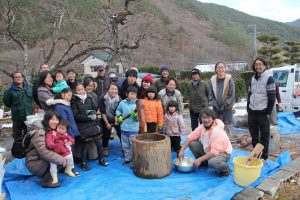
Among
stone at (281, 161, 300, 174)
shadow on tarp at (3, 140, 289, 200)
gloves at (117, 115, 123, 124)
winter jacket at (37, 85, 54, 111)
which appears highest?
winter jacket at (37, 85, 54, 111)

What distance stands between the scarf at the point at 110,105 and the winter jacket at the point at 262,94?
82.7 inches

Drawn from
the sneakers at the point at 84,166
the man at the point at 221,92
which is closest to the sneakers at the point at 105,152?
the sneakers at the point at 84,166

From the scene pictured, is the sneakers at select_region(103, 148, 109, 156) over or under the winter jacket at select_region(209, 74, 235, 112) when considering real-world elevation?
under

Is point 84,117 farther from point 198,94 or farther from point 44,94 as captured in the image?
point 198,94

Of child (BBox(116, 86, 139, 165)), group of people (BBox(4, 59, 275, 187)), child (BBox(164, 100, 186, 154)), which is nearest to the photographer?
group of people (BBox(4, 59, 275, 187))

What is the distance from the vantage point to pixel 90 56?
105 ft

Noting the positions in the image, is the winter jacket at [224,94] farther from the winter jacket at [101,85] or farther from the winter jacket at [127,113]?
the winter jacket at [101,85]

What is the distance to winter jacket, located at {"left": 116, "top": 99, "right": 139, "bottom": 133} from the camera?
4437mm

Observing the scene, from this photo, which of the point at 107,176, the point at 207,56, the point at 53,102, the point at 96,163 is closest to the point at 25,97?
the point at 53,102

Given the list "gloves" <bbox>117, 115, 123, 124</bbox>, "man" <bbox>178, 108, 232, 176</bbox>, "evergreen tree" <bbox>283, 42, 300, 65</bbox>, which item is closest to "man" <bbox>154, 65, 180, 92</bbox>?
"gloves" <bbox>117, 115, 123, 124</bbox>

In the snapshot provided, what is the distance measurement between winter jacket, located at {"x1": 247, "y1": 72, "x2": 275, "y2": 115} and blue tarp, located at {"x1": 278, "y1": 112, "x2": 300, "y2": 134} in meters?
2.90

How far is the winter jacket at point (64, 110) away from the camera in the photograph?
156 inches

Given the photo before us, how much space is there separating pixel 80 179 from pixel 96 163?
0.64 metres

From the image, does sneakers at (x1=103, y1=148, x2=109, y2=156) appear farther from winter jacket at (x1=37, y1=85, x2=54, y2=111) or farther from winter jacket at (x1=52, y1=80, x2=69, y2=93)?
winter jacket at (x1=52, y1=80, x2=69, y2=93)
